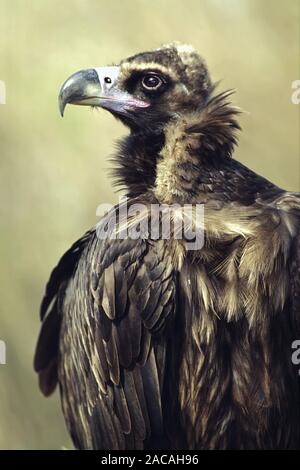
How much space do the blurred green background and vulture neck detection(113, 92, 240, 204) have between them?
3.80 feet

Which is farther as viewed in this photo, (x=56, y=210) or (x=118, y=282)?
(x=56, y=210)

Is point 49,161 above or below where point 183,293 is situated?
above

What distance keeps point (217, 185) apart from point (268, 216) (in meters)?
0.22

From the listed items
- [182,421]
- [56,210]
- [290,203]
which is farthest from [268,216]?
[56,210]

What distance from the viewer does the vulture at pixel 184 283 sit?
12.3 ft

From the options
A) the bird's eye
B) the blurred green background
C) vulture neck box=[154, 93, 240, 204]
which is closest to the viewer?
vulture neck box=[154, 93, 240, 204]

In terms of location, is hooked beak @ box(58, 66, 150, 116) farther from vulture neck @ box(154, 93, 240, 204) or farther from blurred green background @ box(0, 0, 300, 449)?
blurred green background @ box(0, 0, 300, 449)

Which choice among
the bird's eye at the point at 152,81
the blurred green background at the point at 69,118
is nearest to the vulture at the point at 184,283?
the bird's eye at the point at 152,81

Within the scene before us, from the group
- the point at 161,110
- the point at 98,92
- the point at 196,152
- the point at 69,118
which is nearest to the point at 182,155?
the point at 196,152

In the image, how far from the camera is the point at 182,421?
3889 millimetres

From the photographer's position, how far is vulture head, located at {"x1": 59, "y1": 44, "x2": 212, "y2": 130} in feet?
12.9

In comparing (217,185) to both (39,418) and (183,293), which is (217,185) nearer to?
(183,293)

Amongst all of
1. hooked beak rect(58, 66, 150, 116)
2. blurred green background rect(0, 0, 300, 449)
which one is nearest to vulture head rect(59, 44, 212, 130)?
hooked beak rect(58, 66, 150, 116)

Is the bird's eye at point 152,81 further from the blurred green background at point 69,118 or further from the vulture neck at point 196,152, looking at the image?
the blurred green background at point 69,118
